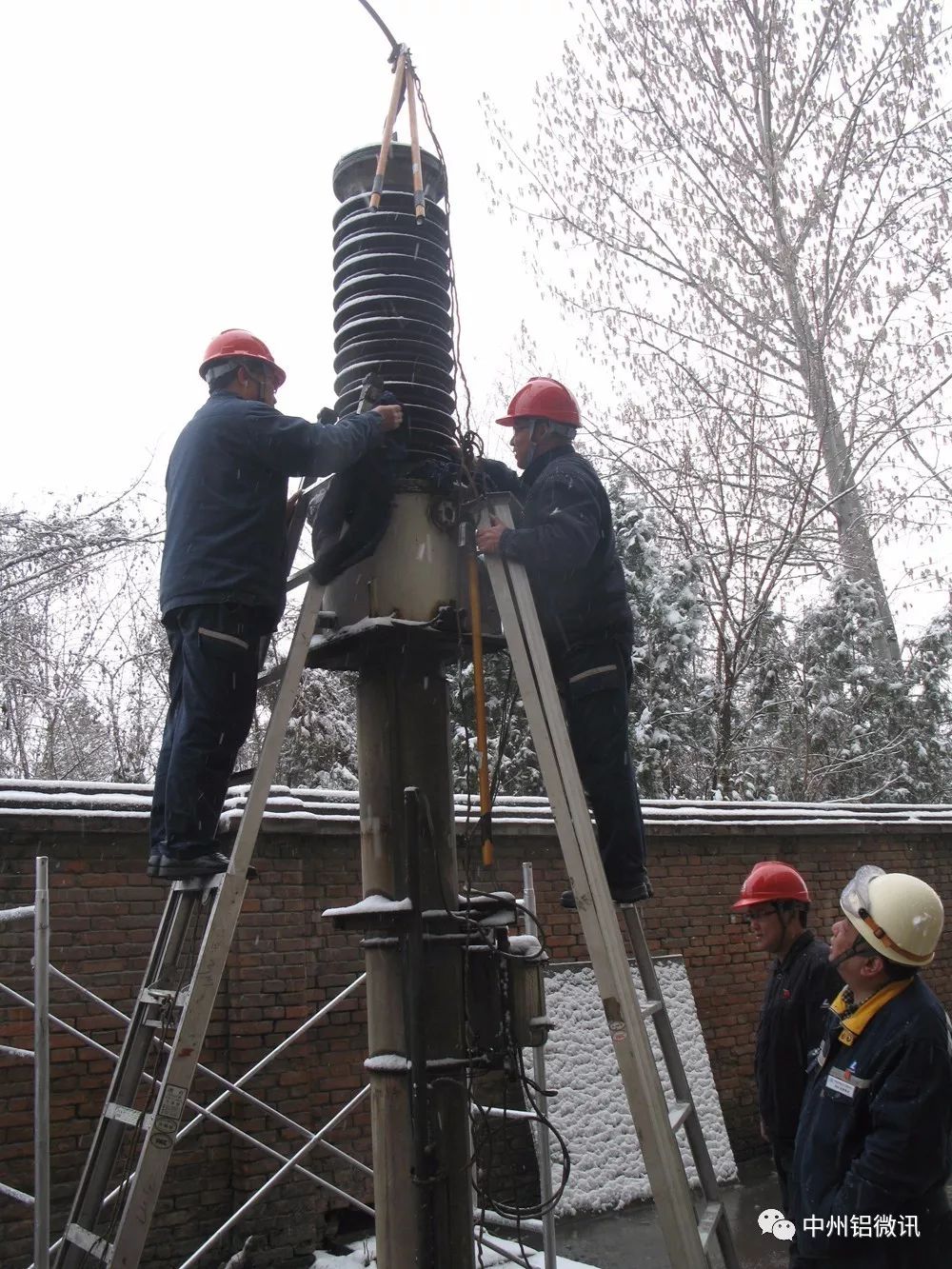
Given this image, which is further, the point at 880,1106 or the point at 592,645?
the point at 592,645

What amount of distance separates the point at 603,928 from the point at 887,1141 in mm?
860

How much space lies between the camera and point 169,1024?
3.34m

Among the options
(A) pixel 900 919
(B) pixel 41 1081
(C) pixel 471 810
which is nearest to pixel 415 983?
(A) pixel 900 919

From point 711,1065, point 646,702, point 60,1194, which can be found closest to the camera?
point 60,1194

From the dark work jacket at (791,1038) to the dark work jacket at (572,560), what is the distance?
169 cm

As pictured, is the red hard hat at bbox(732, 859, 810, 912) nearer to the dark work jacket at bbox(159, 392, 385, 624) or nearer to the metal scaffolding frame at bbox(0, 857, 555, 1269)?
the metal scaffolding frame at bbox(0, 857, 555, 1269)

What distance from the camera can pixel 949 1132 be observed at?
9.43ft

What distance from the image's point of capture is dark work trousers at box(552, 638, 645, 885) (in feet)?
12.0

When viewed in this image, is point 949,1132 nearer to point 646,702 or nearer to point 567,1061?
point 567,1061

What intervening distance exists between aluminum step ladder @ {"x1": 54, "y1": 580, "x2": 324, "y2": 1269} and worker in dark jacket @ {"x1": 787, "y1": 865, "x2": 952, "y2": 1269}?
1697 mm

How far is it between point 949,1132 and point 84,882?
483 cm

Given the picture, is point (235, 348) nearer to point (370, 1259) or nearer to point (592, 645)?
point (592, 645)

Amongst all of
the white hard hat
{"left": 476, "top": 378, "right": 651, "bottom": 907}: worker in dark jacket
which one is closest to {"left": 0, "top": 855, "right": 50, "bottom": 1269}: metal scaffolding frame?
{"left": 476, "top": 378, "right": 651, "bottom": 907}: worker in dark jacket

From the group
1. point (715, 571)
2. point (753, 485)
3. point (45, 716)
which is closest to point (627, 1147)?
point (715, 571)
